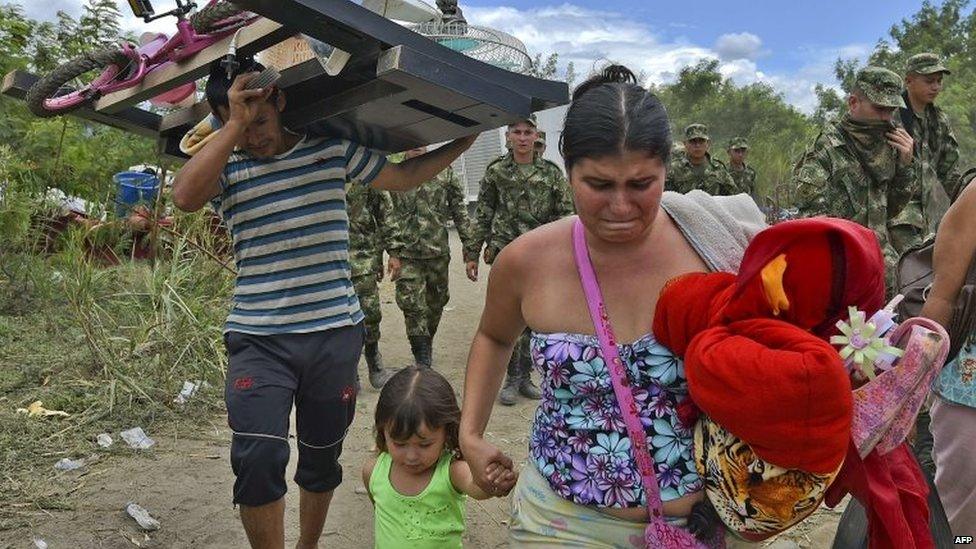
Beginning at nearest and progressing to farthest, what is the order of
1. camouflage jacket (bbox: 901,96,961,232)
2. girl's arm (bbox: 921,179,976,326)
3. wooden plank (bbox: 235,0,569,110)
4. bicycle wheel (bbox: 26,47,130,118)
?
wooden plank (bbox: 235,0,569,110) → girl's arm (bbox: 921,179,976,326) → bicycle wheel (bbox: 26,47,130,118) → camouflage jacket (bbox: 901,96,961,232)

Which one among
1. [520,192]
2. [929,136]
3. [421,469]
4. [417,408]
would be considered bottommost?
[520,192]

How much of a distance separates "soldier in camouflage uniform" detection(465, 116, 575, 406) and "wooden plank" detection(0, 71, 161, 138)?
12.8ft

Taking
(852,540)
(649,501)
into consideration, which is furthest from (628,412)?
(852,540)

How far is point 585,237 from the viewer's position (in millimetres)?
2105

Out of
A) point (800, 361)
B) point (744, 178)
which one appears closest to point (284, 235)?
point (800, 361)

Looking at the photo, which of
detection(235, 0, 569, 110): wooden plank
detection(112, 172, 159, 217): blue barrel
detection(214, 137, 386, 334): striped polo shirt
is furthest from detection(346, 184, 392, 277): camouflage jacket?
detection(235, 0, 569, 110): wooden plank

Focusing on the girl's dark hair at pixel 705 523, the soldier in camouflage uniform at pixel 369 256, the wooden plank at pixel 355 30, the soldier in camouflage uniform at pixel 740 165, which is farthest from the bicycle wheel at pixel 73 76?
the soldier in camouflage uniform at pixel 740 165

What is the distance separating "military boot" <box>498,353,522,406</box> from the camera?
20.9 ft

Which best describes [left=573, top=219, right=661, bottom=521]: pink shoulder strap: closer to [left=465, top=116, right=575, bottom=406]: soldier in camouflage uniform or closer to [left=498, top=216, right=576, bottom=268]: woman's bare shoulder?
[left=498, top=216, right=576, bottom=268]: woman's bare shoulder

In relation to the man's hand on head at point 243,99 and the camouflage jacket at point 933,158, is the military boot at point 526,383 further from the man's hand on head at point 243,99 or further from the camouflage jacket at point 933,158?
the man's hand on head at point 243,99

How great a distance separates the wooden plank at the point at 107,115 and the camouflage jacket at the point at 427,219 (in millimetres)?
3533

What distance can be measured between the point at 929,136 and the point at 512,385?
3520mm

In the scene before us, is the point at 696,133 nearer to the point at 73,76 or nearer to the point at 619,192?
the point at 73,76

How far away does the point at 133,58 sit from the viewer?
9.66 ft
